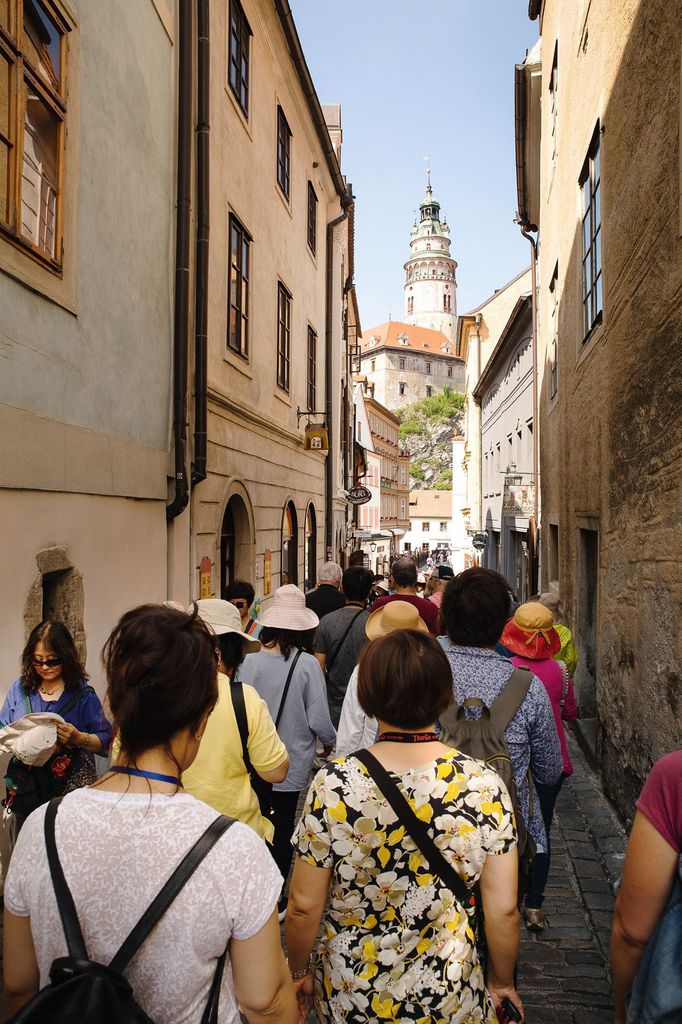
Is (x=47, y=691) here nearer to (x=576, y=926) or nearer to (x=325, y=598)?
(x=576, y=926)

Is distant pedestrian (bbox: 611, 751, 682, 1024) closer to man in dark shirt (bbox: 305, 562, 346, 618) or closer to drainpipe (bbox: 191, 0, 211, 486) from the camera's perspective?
man in dark shirt (bbox: 305, 562, 346, 618)

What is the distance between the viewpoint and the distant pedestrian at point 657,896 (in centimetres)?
187

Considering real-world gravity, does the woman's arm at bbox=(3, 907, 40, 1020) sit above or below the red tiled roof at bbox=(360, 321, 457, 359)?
below

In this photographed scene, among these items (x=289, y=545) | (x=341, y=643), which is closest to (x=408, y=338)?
(x=289, y=545)

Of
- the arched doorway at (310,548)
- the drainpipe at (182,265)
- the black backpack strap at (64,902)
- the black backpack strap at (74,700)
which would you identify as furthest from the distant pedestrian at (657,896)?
the arched doorway at (310,548)

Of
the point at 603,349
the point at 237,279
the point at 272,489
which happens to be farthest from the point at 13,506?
the point at 272,489

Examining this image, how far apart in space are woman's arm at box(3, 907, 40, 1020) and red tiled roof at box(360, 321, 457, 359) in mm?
105241

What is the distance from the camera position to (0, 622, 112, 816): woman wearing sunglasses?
12.5 ft

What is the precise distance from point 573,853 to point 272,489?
8166 mm

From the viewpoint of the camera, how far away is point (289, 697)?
3945 mm

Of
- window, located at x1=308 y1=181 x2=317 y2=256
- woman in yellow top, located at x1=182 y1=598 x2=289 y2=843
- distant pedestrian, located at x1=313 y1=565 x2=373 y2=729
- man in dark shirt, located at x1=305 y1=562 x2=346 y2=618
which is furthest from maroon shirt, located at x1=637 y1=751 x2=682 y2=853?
window, located at x1=308 y1=181 x2=317 y2=256

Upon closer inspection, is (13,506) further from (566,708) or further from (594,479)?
(594,479)

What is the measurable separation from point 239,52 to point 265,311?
3411mm

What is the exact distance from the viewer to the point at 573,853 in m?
5.02
